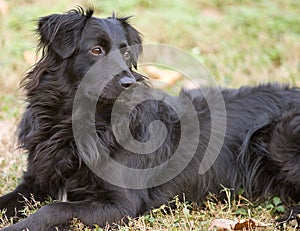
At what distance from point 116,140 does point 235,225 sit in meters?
1.16

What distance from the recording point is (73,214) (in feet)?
12.4

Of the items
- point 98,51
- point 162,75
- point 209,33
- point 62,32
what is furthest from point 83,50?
point 209,33

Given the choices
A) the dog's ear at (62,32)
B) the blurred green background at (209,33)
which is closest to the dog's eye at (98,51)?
the dog's ear at (62,32)

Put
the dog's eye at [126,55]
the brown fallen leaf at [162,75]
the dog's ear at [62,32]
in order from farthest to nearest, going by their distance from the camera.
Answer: the brown fallen leaf at [162,75], the dog's eye at [126,55], the dog's ear at [62,32]

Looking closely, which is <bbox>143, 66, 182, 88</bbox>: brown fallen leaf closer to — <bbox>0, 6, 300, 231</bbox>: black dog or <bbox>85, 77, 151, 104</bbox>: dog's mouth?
<bbox>0, 6, 300, 231</bbox>: black dog

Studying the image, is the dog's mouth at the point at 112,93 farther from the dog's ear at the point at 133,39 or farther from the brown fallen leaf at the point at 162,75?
the brown fallen leaf at the point at 162,75

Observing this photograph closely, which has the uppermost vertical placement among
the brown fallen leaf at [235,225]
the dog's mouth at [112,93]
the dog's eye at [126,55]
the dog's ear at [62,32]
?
the dog's ear at [62,32]

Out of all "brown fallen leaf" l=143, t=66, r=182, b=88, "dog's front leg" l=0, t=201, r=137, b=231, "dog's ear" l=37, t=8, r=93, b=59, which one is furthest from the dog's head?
"brown fallen leaf" l=143, t=66, r=182, b=88

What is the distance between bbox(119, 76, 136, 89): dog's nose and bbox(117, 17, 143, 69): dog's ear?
59 centimetres

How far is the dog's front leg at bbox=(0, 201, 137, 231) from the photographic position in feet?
12.0

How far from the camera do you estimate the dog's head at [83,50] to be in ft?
13.6

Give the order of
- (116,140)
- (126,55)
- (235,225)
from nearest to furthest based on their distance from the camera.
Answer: (235,225), (116,140), (126,55)

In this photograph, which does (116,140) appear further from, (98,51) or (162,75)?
(162,75)

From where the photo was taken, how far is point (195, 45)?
369 inches
